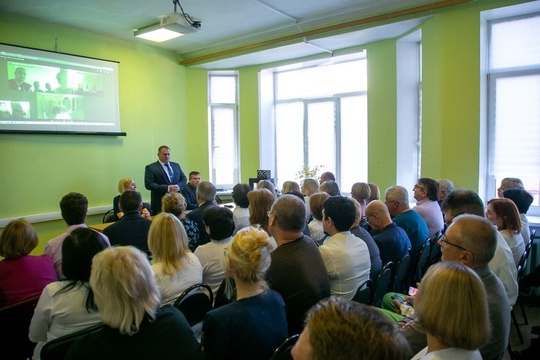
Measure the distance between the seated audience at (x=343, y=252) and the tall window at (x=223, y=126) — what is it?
214 inches

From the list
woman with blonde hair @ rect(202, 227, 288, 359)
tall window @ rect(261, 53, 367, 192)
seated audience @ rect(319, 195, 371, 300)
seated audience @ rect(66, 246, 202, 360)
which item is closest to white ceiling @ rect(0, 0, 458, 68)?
tall window @ rect(261, 53, 367, 192)

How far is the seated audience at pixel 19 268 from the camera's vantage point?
93.4 inches

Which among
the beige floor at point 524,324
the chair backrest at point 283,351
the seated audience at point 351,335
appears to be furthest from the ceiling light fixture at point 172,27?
the beige floor at point 524,324

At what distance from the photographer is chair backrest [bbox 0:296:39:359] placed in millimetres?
2262

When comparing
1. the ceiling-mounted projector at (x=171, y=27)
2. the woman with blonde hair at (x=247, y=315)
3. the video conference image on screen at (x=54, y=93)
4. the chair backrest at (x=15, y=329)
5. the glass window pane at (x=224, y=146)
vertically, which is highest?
the ceiling-mounted projector at (x=171, y=27)

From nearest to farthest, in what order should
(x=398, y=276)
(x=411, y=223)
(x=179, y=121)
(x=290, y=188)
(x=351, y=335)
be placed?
(x=351, y=335), (x=398, y=276), (x=411, y=223), (x=290, y=188), (x=179, y=121)

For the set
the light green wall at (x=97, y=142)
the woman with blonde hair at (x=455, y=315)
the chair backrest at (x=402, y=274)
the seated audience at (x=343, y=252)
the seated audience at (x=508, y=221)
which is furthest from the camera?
the light green wall at (x=97, y=142)

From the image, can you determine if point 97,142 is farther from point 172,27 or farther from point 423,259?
point 423,259

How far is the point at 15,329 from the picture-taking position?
2301mm

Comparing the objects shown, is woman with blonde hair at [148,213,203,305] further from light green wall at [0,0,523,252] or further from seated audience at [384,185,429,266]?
light green wall at [0,0,523,252]

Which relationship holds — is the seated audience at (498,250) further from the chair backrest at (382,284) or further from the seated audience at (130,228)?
the seated audience at (130,228)

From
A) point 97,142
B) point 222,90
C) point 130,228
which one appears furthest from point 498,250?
point 222,90

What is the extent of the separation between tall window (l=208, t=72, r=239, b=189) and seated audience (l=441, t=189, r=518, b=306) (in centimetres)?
533

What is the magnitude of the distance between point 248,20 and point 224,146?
9.16 feet
